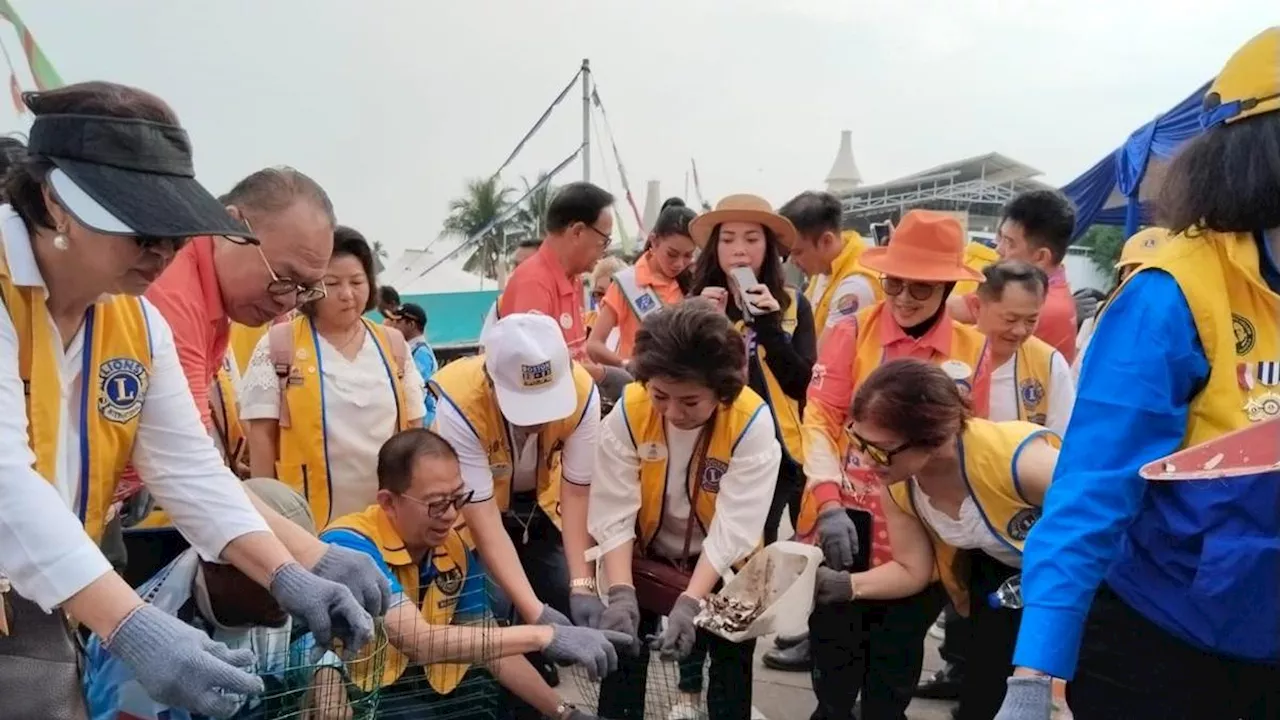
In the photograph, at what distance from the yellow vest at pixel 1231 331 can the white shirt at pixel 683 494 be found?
52.6 inches

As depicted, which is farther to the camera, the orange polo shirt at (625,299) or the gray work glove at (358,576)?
the orange polo shirt at (625,299)

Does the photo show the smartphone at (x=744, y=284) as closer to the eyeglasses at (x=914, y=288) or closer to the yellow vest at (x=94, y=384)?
the eyeglasses at (x=914, y=288)

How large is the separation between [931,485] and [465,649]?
133cm

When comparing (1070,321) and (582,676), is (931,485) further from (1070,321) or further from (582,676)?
(1070,321)

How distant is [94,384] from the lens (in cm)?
168

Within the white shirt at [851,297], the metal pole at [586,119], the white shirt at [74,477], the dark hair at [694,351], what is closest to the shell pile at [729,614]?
the dark hair at [694,351]

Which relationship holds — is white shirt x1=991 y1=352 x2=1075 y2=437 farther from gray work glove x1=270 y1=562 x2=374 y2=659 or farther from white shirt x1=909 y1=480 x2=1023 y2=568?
gray work glove x1=270 y1=562 x2=374 y2=659

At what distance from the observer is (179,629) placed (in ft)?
4.80

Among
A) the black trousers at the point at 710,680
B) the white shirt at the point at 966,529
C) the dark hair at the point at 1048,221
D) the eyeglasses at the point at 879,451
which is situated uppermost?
the dark hair at the point at 1048,221

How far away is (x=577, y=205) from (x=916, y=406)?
2147 mm

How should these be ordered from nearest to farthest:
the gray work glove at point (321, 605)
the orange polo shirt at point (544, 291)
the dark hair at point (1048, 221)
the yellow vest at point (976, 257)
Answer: the gray work glove at point (321, 605) < the orange polo shirt at point (544, 291) < the dark hair at point (1048, 221) < the yellow vest at point (976, 257)

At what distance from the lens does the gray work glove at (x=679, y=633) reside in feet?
8.06

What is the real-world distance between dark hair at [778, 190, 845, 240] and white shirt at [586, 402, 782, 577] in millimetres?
1891

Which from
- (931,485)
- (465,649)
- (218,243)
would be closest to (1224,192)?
(931,485)
